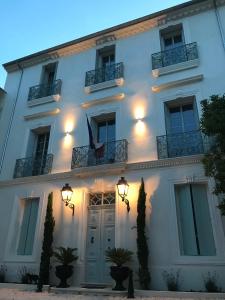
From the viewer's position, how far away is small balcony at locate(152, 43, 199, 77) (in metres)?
10.1

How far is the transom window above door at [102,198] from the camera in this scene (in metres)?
9.29

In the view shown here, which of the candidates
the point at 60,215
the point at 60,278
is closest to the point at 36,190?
the point at 60,215

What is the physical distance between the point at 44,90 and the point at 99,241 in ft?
23.3

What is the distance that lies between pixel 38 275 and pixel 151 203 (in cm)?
404

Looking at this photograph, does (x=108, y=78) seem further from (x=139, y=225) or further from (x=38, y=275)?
(x=38, y=275)

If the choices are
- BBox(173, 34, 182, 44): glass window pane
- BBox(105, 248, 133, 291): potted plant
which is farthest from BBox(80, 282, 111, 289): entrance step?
BBox(173, 34, 182, 44): glass window pane

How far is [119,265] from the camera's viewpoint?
7570mm

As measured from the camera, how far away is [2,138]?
1216 cm

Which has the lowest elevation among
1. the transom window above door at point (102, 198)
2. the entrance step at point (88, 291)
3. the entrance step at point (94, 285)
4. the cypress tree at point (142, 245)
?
the entrance step at point (88, 291)

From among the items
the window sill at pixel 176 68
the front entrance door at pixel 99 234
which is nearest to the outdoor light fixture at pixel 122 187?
the front entrance door at pixel 99 234

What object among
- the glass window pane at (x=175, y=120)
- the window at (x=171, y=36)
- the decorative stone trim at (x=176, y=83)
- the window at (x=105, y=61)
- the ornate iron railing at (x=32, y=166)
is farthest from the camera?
the window at (x=105, y=61)

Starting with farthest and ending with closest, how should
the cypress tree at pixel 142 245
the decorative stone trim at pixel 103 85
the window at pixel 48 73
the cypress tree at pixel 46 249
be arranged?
the window at pixel 48 73 < the decorative stone trim at pixel 103 85 < the cypress tree at pixel 46 249 < the cypress tree at pixel 142 245

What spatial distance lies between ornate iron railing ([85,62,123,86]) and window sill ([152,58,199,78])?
4.81 ft

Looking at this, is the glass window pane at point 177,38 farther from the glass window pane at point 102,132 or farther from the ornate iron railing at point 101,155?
the ornate iron railing at point 101,155
